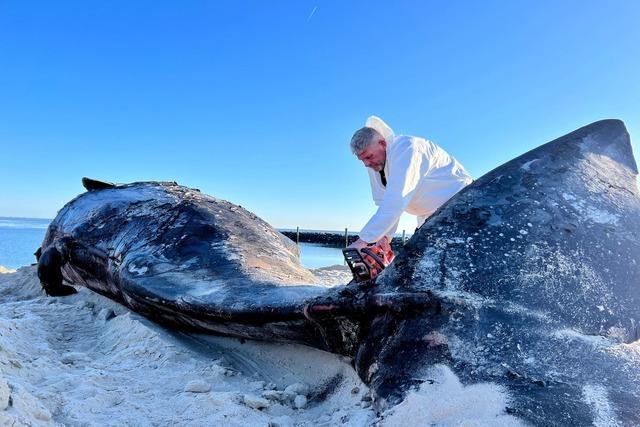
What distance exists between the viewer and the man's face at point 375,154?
148 inches

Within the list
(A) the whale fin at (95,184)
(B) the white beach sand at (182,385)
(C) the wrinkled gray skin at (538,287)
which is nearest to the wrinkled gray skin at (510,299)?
(C) the wrinkled gray skin at (538,287)

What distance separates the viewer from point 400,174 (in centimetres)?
340

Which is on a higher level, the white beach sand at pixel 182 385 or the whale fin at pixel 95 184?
the whale fin at pixel 95 184

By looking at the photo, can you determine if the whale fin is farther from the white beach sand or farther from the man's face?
the man's face

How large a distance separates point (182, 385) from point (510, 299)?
1734 mm

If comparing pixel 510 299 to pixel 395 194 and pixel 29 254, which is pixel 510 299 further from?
pixel 29 254

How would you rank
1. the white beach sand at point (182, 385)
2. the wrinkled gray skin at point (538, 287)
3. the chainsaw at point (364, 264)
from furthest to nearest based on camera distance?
the chainsaw at point (364, 264), the white beach sand at point (182, 385), the wrinkled gray skin at point (538, 287)

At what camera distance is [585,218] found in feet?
8.05

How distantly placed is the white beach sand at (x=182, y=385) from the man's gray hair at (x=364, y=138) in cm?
151

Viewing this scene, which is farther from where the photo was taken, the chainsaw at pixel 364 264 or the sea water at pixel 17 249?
the sea water at pixel 17 249

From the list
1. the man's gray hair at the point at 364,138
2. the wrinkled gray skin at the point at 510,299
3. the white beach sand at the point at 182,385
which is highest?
the man's gray hair at the point at 364,138

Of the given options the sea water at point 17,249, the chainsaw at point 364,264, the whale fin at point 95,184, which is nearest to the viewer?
the chainsaw at point 364,264

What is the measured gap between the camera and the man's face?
377cm

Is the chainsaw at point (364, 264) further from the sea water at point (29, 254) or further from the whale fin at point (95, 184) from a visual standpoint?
the sea water at point (29, 254)
